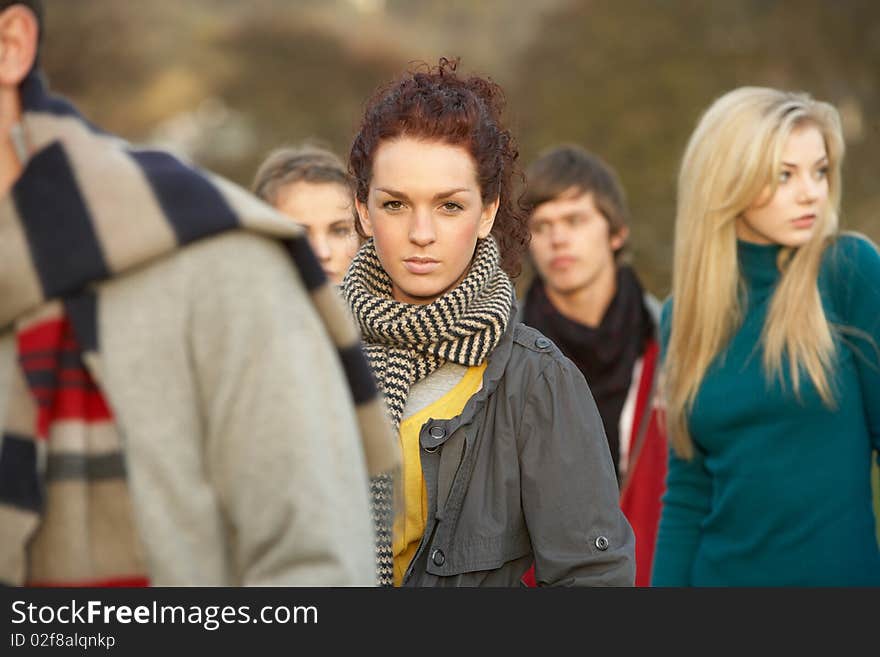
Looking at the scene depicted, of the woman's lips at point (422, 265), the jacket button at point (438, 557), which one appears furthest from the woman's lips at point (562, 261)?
the jacket button at point (438, 557)

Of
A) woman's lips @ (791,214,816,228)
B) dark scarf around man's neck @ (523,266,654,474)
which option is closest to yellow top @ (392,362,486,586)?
woman's lips @ (791,214,816,228)

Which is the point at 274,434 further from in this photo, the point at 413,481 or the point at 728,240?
the point at 728,240

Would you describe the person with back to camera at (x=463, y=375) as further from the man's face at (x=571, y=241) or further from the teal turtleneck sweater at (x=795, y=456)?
the man's face at (x=571, y=241)

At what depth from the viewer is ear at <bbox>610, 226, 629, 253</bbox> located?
5.49 meters

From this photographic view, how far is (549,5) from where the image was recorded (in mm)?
14086

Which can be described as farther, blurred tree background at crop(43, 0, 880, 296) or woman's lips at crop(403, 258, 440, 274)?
blurred tree background at crop(43, 0, 880, 296)

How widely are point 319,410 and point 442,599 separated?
0.46 meters

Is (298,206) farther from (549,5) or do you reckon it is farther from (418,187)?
(549,5)

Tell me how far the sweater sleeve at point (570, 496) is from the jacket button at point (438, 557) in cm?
18

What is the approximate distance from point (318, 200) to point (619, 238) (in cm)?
182

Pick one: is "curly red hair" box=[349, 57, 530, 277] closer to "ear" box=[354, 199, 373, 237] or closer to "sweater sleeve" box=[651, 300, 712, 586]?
"ear" box=[354, 199, 373, 237]

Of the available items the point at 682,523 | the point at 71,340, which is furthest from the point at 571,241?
the point at 71,340

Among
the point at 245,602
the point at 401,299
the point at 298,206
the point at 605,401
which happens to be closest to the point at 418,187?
the point at 401,299

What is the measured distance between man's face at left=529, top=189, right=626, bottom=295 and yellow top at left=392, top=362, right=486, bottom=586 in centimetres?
281
